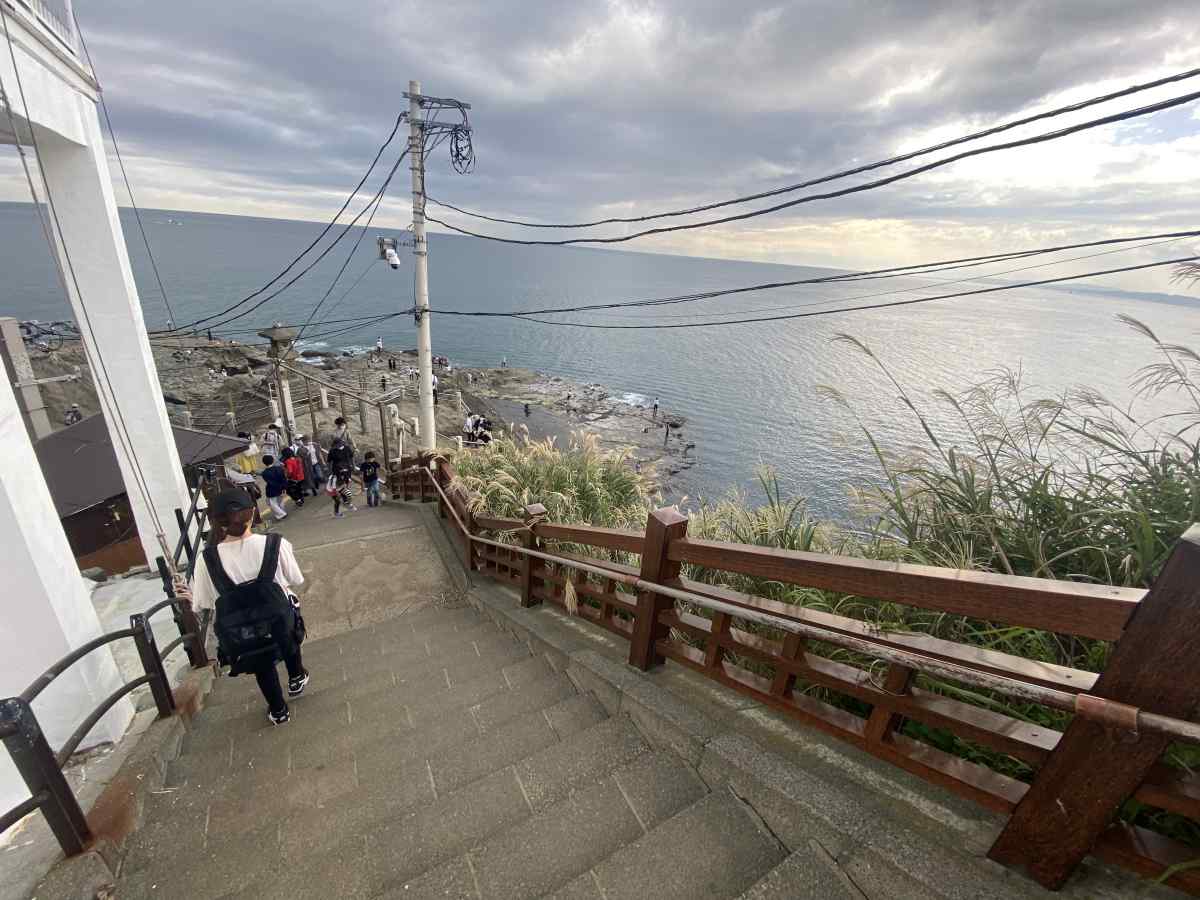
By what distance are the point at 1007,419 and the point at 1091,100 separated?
1.91 meters

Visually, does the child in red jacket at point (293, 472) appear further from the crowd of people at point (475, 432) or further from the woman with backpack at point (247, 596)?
the crowd of people at point (475, 432)

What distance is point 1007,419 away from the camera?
12.0ft

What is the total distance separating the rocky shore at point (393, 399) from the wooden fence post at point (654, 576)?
59.5ft

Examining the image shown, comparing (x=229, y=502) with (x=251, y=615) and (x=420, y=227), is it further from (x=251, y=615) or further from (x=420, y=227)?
(x=420, y=227)

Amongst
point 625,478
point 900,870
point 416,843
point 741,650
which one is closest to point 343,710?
point 416,843

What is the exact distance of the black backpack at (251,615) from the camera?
308 cm

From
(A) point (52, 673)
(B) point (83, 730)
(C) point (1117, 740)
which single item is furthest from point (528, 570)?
(C) point (1117, 740)

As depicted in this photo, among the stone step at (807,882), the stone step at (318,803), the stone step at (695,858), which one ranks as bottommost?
the stone step at (318,803)

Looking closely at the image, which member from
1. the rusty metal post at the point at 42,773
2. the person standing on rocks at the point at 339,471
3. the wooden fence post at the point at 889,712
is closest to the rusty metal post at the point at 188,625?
the rusty metal post at the point at 42,773

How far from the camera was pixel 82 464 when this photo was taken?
8.66 m

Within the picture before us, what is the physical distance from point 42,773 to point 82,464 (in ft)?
30.8

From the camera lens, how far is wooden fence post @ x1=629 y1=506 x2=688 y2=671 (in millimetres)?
2729

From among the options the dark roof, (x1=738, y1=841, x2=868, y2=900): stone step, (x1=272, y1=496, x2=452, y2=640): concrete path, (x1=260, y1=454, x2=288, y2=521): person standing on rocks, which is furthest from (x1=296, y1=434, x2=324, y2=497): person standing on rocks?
(x1=738, y1=841, x2=868, y2=900): stone step

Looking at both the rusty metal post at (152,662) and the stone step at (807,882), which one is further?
the rusty metal post at (152,662)
